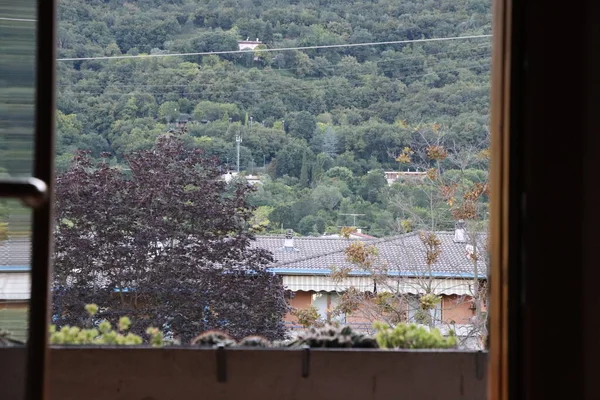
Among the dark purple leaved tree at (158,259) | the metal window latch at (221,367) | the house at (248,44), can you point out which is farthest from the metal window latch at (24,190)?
the house at (248,44)

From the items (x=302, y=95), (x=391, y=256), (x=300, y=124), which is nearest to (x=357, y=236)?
(x=391, y=256)

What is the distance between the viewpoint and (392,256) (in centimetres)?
791

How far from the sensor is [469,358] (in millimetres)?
1556

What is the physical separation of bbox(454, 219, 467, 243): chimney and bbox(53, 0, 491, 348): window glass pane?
0.03m

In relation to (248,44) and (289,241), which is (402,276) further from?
(248,44)

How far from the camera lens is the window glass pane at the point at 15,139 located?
0.95 metres

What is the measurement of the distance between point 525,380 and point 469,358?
2.25ft

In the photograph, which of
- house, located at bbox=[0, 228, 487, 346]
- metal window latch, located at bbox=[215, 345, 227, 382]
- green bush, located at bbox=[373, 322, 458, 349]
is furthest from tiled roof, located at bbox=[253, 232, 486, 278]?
metal window latch, located at bbox=[215, 345, 227, 382]

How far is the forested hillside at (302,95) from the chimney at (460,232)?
15 cm

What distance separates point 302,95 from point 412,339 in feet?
27.2

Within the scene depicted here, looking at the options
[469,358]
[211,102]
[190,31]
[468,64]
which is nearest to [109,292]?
[211,102]

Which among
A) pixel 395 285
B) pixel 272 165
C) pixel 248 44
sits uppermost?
pixel 248 44

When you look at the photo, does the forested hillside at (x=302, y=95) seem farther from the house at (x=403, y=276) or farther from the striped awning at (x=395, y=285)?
the striped awning at (x=395, y=285)

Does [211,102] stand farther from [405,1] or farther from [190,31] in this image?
[405,1]
